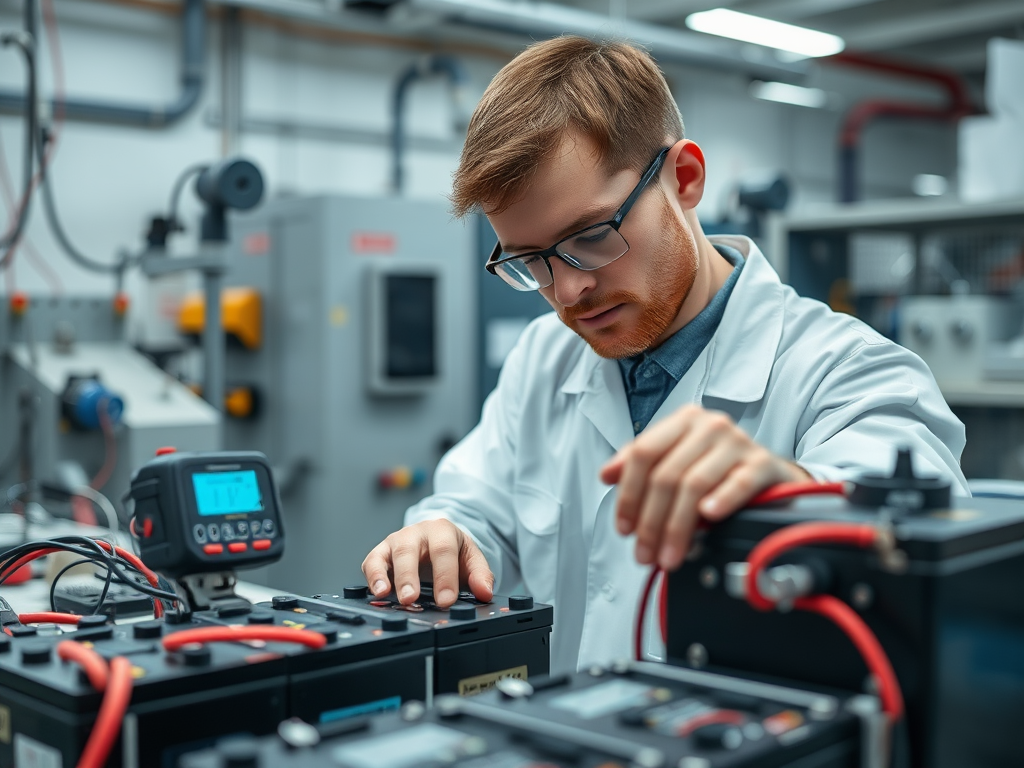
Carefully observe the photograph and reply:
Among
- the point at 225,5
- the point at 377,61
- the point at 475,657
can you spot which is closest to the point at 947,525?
the point at 475,657

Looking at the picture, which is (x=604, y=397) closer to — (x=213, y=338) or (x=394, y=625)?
(x=394, y=625)

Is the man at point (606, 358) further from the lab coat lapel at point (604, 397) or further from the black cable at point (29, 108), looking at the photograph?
the black cable at point (29, 108)

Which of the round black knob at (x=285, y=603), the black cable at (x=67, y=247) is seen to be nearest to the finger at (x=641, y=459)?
the round black knob at (x=285, y=603)

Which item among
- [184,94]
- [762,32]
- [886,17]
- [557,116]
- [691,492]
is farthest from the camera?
[886,17]

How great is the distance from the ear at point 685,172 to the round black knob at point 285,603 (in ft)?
2.09

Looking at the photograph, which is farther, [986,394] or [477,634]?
[986,394]

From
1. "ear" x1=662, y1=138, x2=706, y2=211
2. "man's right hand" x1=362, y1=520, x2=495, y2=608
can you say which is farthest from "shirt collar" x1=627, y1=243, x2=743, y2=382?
"man's right hand" x1=362, y1=520, x2=495, y2=608

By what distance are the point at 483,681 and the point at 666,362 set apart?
0.58 meters

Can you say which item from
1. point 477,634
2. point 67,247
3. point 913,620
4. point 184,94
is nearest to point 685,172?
point 477,634

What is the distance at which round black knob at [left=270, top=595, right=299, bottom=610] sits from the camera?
838 millimetres

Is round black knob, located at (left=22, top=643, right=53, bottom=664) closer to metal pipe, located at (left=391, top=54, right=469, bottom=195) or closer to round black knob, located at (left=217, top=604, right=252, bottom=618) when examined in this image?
round black knob, located at (left=217, top=604, right=252, bottom=618)

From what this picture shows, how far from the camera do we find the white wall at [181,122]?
3.61m

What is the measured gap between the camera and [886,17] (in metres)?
5.63

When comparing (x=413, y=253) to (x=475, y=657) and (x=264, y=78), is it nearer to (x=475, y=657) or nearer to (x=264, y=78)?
(x=264, y=78)
